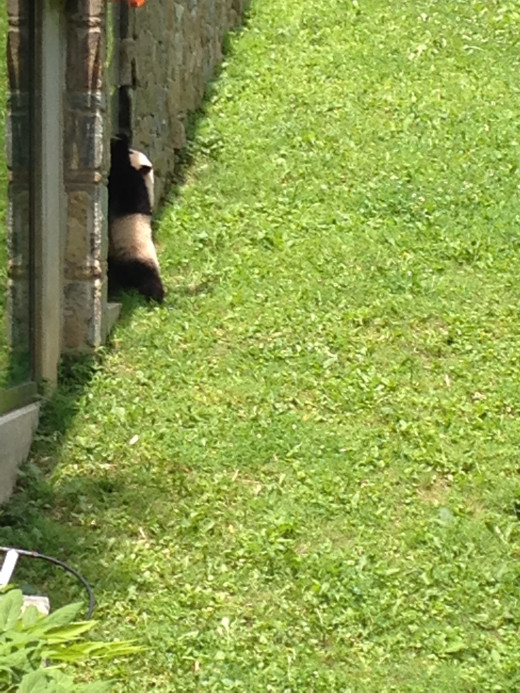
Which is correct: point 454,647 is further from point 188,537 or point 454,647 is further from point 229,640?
point 188,537

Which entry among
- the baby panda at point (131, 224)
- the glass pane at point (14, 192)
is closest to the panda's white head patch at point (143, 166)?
the baby panda at point (131, 224)

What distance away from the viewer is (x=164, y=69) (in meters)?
8.45

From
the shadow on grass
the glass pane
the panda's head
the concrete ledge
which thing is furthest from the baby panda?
the concrete ledge

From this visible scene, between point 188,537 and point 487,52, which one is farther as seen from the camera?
point 487,52

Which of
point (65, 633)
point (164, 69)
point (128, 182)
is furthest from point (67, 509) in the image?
point (164, 69)

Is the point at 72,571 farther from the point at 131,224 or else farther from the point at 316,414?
the point at 131,224

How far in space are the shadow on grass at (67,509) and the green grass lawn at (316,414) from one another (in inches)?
0.6

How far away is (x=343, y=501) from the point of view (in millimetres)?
5332

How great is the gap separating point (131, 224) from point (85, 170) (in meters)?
1.08

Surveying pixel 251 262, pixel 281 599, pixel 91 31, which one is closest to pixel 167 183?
pixel 251 262

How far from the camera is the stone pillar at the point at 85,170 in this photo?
6219 millimetres

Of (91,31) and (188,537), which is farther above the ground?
(91,31)

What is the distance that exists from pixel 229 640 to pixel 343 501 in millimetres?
1082

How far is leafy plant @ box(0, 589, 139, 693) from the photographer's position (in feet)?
10.8
